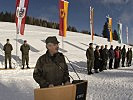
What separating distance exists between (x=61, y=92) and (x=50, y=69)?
0.45 meters

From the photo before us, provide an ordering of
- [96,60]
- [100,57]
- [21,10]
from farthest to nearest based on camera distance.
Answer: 1. [21,10]
2. [100,57]
3. [96,60]

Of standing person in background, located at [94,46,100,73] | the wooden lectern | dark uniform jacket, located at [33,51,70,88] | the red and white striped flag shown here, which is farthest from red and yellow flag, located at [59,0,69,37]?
the wooden lectern

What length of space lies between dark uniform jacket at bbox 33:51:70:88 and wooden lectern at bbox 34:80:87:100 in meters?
0.31

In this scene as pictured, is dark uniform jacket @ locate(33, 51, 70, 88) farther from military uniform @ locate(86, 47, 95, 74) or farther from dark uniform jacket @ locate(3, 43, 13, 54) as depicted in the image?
dark uniform jacket @ locate(3, 43, 13, 54)

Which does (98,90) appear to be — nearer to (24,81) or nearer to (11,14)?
(24,81)

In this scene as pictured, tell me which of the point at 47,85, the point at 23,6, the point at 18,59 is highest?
the point at 23,6

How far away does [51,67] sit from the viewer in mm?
4059

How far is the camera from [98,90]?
30.6ft

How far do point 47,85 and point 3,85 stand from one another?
685 centimetres

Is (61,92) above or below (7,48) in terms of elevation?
above

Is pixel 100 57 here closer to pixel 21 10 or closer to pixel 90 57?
pixel 90 57

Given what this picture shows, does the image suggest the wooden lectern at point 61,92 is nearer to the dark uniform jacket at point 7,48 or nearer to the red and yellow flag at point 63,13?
the dark uniform jacket at point 7,48

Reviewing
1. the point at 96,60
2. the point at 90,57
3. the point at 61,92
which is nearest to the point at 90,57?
the point at 90,57

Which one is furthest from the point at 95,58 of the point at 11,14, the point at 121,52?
the point at 11,14
